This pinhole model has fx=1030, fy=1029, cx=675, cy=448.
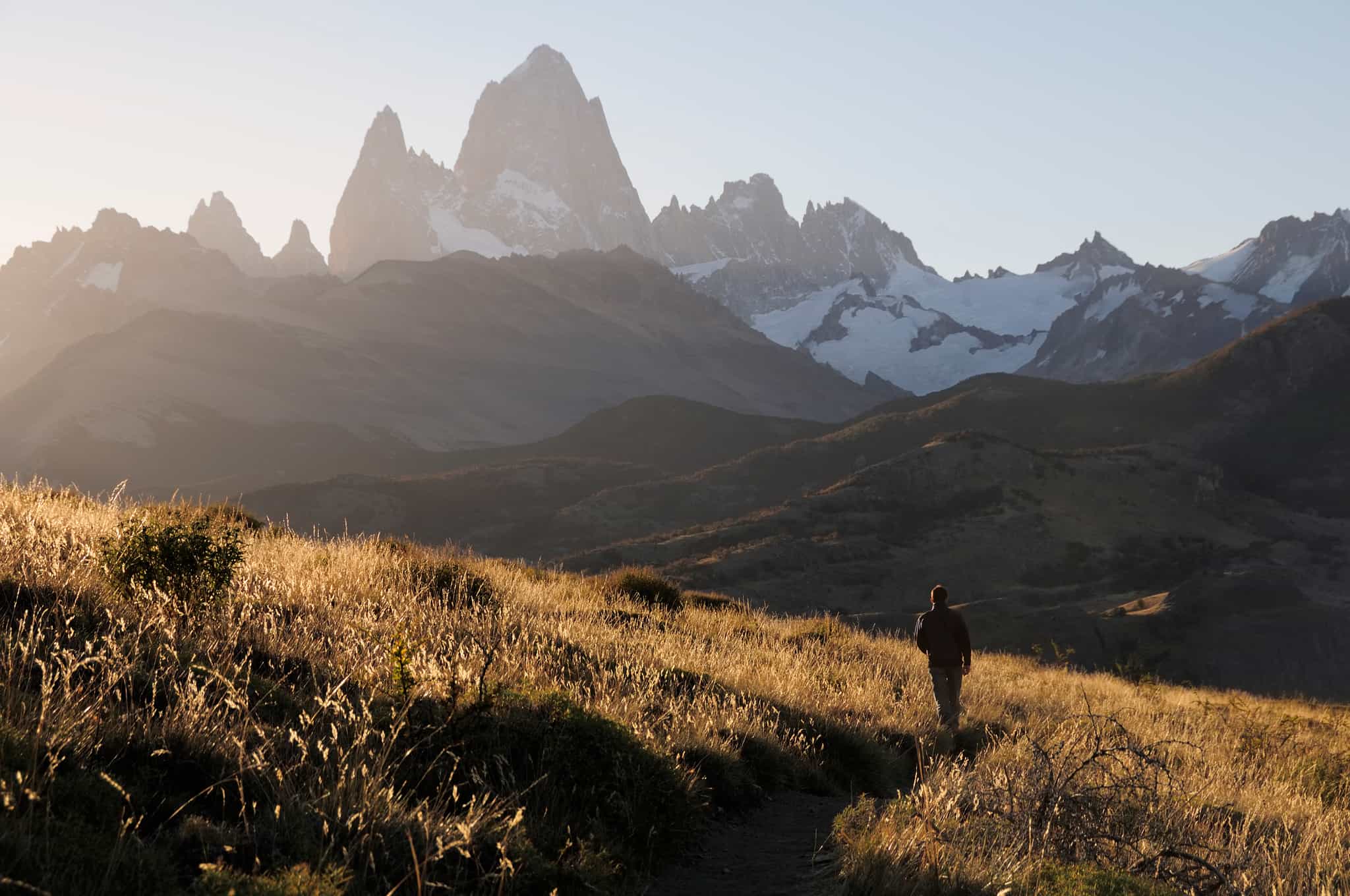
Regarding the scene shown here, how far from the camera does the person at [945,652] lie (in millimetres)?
13500

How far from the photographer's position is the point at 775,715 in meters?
10.5

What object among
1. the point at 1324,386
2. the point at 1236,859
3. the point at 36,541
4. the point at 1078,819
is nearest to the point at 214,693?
the point at 36,541

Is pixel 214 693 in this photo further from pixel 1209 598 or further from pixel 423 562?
pixel 1209 598

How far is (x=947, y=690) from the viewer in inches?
543

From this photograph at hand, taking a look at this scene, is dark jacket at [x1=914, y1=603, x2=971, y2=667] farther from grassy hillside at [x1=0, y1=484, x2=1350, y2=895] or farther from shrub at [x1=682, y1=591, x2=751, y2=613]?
shrub at [x1=682, y1=591, x2=751, y2=613]


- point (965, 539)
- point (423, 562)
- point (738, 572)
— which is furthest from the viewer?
point (965, 539)

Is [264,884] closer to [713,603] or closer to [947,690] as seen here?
[947,690]

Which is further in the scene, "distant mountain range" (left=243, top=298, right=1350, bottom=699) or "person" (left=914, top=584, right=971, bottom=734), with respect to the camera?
"distant mountain range" (left=243, top=298, right=1350, bottom=699)

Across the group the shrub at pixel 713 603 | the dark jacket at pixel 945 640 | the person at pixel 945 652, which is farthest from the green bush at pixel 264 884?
the shrub at pixel 713 603

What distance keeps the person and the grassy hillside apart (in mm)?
418

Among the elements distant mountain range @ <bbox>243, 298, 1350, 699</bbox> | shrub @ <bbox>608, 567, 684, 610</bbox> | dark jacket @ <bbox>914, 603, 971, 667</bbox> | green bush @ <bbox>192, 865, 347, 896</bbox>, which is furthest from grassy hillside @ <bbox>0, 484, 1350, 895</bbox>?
distant mountain range @ <bbox>243, 298, 1350, 699</bbox>

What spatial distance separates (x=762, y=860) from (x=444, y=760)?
2290 mm

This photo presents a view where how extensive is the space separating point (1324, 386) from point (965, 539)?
299 ft

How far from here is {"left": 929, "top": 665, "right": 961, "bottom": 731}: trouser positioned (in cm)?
1367
